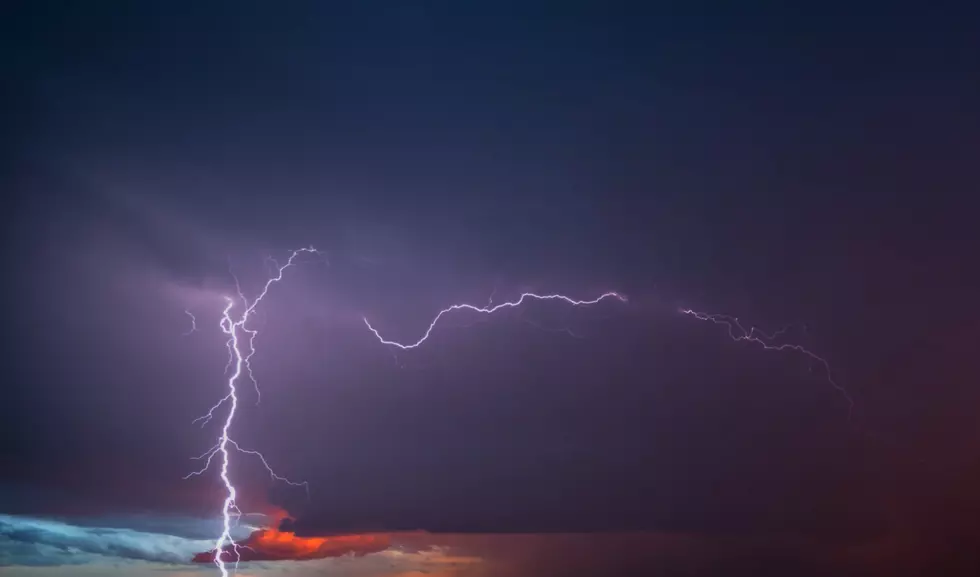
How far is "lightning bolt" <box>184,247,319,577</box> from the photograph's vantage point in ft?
19.2

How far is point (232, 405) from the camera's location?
6109 millimetres

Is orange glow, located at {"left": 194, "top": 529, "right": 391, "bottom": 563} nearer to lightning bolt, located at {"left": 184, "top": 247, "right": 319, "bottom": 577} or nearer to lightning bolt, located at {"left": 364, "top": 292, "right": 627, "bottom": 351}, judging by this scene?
lightning bolt, located at {"left": 184, "top": 247, "right": 319, "bottom": 577}

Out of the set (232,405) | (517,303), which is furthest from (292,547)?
(517,303)

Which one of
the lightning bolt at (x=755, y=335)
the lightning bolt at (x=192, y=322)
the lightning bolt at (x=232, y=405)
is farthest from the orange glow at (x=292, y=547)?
the lightning bolt at (x=755, y=335)

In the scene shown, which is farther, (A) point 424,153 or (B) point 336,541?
(A) point 424,153

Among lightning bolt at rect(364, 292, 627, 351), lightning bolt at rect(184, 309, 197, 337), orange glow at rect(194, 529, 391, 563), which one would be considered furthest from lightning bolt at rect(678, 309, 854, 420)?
lightning bolt at rect(184, 309, 197, 337)

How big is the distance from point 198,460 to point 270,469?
62 centimetres

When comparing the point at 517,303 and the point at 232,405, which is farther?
the point at 517,303

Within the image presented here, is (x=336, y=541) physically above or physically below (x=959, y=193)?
below

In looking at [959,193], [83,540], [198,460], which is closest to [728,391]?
[959,193]

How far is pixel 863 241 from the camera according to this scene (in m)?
6.37

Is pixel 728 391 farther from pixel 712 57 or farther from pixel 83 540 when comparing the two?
pixel 83 540

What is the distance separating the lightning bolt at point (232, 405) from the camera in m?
5.85

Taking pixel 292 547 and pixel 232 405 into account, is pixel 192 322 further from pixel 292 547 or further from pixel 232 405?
pixel 292 547
